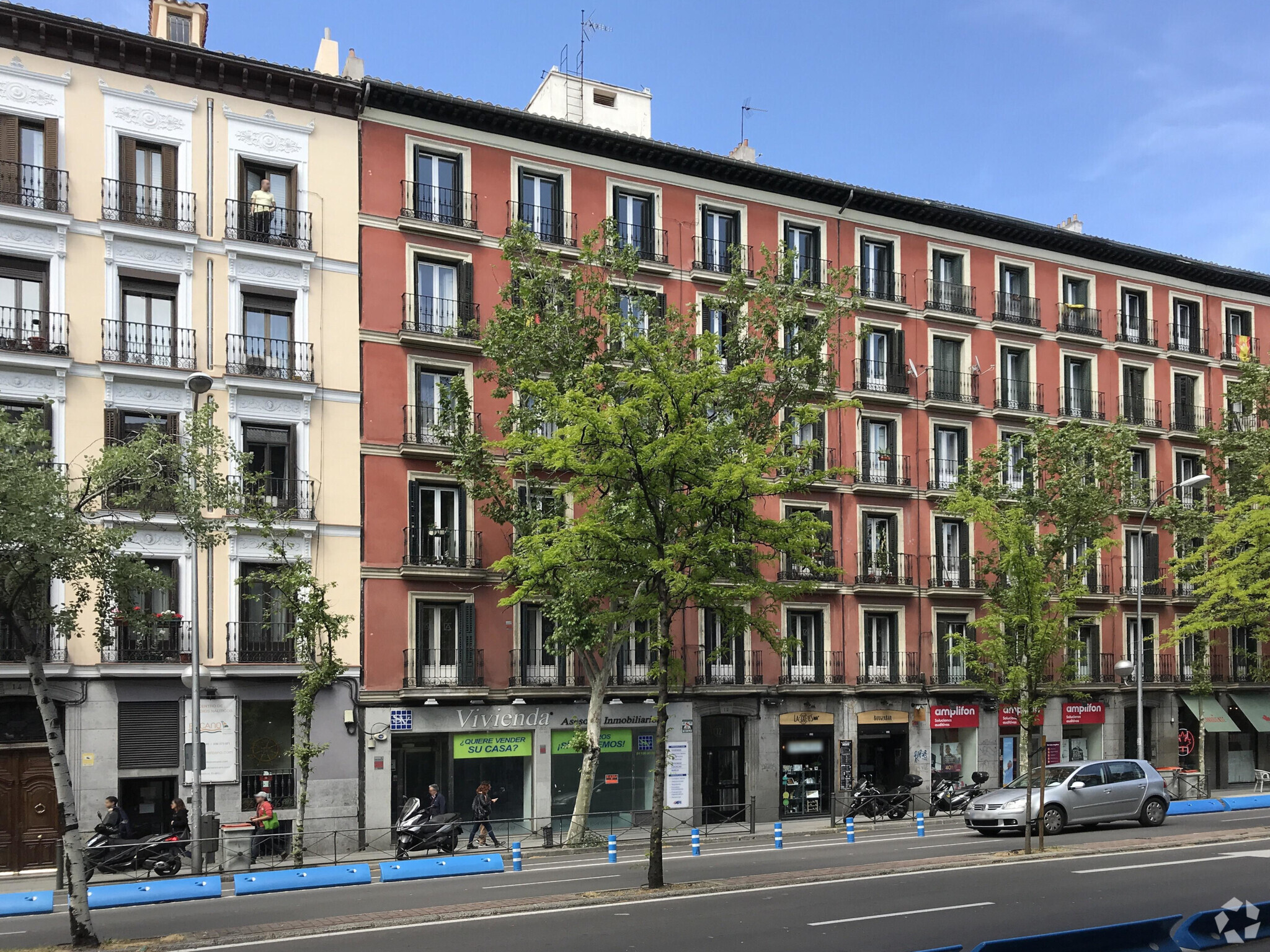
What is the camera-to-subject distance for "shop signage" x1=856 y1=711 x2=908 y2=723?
129 ft

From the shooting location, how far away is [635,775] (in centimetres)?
3600

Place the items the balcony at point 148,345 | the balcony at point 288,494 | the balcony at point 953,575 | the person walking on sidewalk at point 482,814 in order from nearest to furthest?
the person walking on sidewalk at point 482,814
the balcony at point 148,345
the balcony at point 288,494
the balcony at point 953,575

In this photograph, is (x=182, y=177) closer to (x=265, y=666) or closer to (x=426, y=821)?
(x=265, y=666)

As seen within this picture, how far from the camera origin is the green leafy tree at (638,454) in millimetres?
20234

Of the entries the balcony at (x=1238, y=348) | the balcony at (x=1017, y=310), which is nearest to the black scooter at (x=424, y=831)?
the balcony at (x=1017, y=310)

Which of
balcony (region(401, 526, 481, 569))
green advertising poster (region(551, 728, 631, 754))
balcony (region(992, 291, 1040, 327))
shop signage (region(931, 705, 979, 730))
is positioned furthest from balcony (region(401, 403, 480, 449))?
balcony (region(992, 291, 1040, 327))

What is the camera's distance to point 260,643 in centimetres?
3052

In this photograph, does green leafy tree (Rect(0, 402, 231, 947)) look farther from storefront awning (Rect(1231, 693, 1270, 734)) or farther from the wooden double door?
storefront awning (Rect(1231, 693, 1270, 734))

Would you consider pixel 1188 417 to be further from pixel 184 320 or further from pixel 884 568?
pixel 184 320

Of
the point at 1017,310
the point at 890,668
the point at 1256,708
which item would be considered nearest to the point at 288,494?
the point at 890,668

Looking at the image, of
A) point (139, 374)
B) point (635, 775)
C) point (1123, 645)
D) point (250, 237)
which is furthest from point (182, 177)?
point (1123, 645)

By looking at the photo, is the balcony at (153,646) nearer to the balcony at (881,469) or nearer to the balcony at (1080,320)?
the balcony at (881,469)

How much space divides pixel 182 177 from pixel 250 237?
2.14m

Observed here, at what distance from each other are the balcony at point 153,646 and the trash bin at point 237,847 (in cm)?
471
